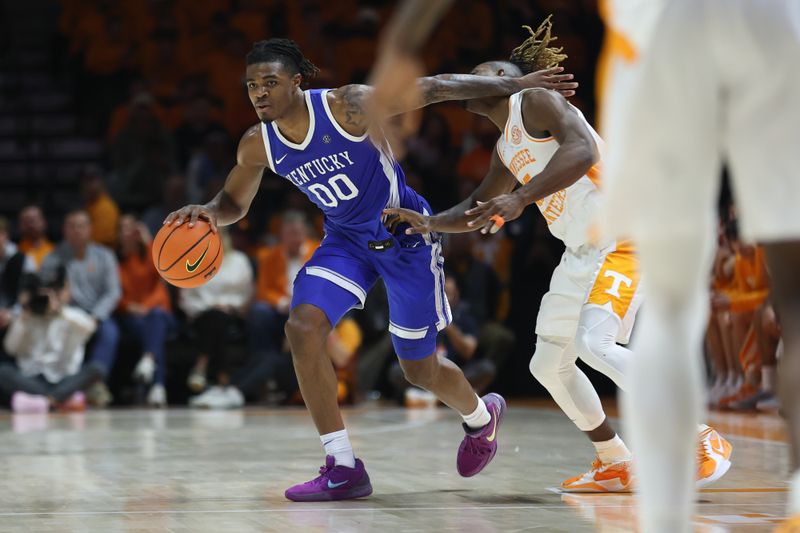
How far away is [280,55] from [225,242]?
5.90 meters

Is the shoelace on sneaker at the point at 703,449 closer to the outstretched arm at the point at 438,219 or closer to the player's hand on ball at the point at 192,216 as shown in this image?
the outstretched arm at the point at 438,219

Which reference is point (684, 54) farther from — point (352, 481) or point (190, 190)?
point (190, 190)

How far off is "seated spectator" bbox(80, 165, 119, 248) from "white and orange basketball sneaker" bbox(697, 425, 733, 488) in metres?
7.70

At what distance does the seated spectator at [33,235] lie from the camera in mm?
10570

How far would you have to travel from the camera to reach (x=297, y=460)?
5680mm

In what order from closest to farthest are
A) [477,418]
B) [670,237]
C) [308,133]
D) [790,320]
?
[670,237] → [790,320] → [308,133] → [477,418]

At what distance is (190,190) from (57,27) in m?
3.95

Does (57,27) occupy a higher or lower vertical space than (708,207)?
higher

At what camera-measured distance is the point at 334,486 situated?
14.1ft

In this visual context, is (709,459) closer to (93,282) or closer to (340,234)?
(340,234)

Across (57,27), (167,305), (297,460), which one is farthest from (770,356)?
(57,27)

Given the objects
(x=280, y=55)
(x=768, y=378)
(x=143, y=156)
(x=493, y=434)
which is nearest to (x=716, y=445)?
(x=493, y=434)

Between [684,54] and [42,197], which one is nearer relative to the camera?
[684,54]

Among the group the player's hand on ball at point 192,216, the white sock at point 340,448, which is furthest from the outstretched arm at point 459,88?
the white sock at point 340,448
